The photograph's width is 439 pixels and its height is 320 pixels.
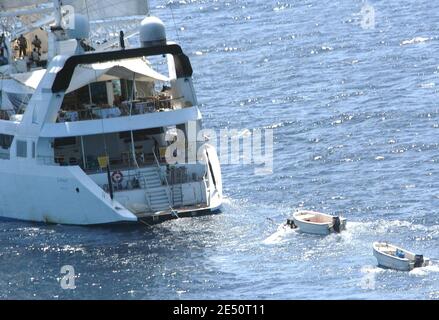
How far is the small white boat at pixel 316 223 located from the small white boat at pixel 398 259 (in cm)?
547

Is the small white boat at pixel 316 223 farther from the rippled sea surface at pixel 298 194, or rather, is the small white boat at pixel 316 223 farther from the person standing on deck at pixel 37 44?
the person standing on deck at pixel 37 44

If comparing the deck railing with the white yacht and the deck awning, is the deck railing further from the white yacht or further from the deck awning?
the deck awning

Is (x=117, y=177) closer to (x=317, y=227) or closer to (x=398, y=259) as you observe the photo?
(x=317, y=227)

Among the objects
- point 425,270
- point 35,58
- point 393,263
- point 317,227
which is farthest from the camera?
point 35,58

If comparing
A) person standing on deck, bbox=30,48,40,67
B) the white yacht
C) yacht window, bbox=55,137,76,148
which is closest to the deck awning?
the white yacht

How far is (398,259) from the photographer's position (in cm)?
6706

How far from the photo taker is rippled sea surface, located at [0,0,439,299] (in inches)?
2672

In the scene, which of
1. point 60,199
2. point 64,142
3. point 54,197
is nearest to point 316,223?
point 60,199

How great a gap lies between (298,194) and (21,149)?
538 inches

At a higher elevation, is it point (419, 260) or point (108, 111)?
point (108, 111)

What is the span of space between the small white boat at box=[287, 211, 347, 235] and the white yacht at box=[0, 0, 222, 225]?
480 centimetres

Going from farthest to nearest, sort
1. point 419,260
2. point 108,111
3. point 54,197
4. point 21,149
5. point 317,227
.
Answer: point 21,149, point 108,111, point 54,197, point 317,227, point 419,260
